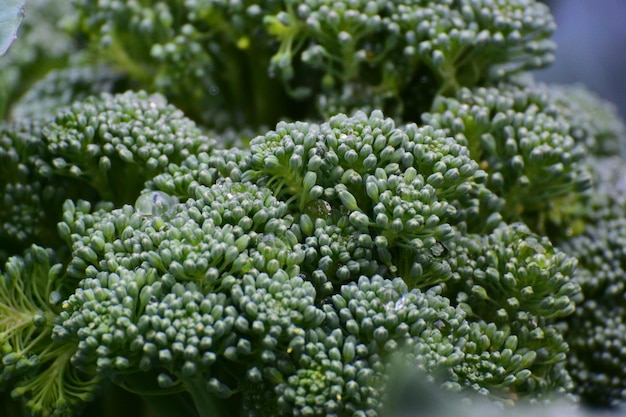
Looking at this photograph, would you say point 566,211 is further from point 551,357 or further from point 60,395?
point 60,395

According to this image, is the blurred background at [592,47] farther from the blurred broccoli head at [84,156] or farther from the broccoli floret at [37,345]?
the broccoli floret at [37,345]

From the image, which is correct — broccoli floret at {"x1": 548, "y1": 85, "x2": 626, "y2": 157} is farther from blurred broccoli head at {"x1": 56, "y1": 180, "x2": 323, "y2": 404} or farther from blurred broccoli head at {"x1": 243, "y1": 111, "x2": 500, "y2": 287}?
blurred broccoli head at {"x1": 56, "y1": 180, "x2": 323, "y2": 404}

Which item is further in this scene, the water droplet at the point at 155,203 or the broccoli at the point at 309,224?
the water droplet at the point at 155,203

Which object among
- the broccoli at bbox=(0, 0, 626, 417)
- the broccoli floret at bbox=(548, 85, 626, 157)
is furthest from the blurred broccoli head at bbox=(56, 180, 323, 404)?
the broccoli floret at bbox=(548, 85, 626, 157)

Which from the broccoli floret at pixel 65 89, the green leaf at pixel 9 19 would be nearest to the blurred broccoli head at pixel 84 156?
the green leaf at pixel 9 19

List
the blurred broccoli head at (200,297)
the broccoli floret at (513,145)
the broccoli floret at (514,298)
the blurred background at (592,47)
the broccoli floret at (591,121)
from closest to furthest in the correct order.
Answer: the blurred broccoli head at (200,297) → the broccoli floret at (514,298) → the broccoli floret at (513,145) → the broccoli floret at (591,121) → the blurred background at (592,47)

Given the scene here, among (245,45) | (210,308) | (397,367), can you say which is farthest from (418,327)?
(245,45)

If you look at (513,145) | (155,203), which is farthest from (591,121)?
(155,203)
